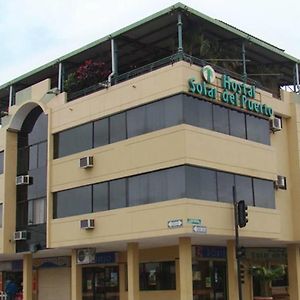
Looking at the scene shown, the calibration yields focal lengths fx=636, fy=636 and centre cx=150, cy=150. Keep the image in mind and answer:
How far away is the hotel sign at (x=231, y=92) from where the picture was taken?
1025 inches

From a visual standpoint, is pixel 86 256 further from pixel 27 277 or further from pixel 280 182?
pixel 280 182

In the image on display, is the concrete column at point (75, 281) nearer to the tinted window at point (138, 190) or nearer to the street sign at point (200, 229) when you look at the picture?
the tinted window at point (138, 190)

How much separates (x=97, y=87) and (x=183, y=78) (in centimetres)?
571

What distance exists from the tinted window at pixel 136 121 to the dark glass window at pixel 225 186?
3.77 meters

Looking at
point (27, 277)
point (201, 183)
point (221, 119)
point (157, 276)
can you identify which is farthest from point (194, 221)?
point (27, 277)

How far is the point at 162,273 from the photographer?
A: 103 ft

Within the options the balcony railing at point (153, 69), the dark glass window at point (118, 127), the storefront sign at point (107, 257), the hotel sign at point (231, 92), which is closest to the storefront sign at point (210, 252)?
the storefront sign at point (107, 257)

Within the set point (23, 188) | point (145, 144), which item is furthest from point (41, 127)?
point (145, 144)

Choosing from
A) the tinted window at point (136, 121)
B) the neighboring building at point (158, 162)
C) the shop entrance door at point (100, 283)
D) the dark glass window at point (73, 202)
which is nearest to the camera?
the neighboring building at point (158, 162)

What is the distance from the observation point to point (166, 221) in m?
25.0

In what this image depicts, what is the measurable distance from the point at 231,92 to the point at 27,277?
1563 centimetres

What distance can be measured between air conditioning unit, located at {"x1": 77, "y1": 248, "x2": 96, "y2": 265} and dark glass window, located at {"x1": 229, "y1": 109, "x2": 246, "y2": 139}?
8890 millimetres

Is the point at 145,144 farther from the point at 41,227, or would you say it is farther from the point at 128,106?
the point at 41,227

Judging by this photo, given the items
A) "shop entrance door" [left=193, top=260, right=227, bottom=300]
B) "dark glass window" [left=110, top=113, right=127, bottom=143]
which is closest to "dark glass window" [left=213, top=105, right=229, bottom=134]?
"dark glass window" [left=110, top=113, right=127, bottom=143]
